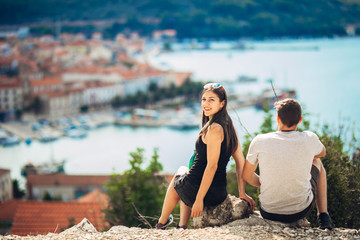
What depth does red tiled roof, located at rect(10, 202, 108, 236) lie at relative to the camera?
3.99 metres

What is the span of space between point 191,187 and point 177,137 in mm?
17773

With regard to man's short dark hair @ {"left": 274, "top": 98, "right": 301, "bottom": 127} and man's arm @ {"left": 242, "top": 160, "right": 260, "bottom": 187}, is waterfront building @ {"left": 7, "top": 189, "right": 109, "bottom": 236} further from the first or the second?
man's short dark hair @ {"left": 274, "top": 98, "right": 301, "bottom": 127}

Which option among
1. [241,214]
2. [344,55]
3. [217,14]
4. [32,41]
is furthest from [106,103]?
[241,214]

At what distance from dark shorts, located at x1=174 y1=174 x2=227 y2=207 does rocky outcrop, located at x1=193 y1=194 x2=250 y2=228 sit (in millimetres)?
23

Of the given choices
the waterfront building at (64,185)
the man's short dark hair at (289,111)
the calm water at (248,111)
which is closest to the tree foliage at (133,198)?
the man's short dark hair at (289,111)

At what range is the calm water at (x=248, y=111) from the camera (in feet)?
45.6

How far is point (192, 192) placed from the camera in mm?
1226

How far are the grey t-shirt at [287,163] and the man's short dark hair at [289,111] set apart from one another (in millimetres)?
31

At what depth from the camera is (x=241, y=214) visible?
4.20 feet

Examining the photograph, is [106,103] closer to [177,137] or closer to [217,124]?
[177,137]

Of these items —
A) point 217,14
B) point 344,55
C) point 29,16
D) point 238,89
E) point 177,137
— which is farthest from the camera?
point 29,16

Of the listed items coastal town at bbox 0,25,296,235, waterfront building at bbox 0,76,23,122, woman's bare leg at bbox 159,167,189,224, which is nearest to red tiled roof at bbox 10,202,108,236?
woman's bare leg at bbox 159,167,189,224

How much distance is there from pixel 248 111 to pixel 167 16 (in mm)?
23519

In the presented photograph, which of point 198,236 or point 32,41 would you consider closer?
point 198,236
